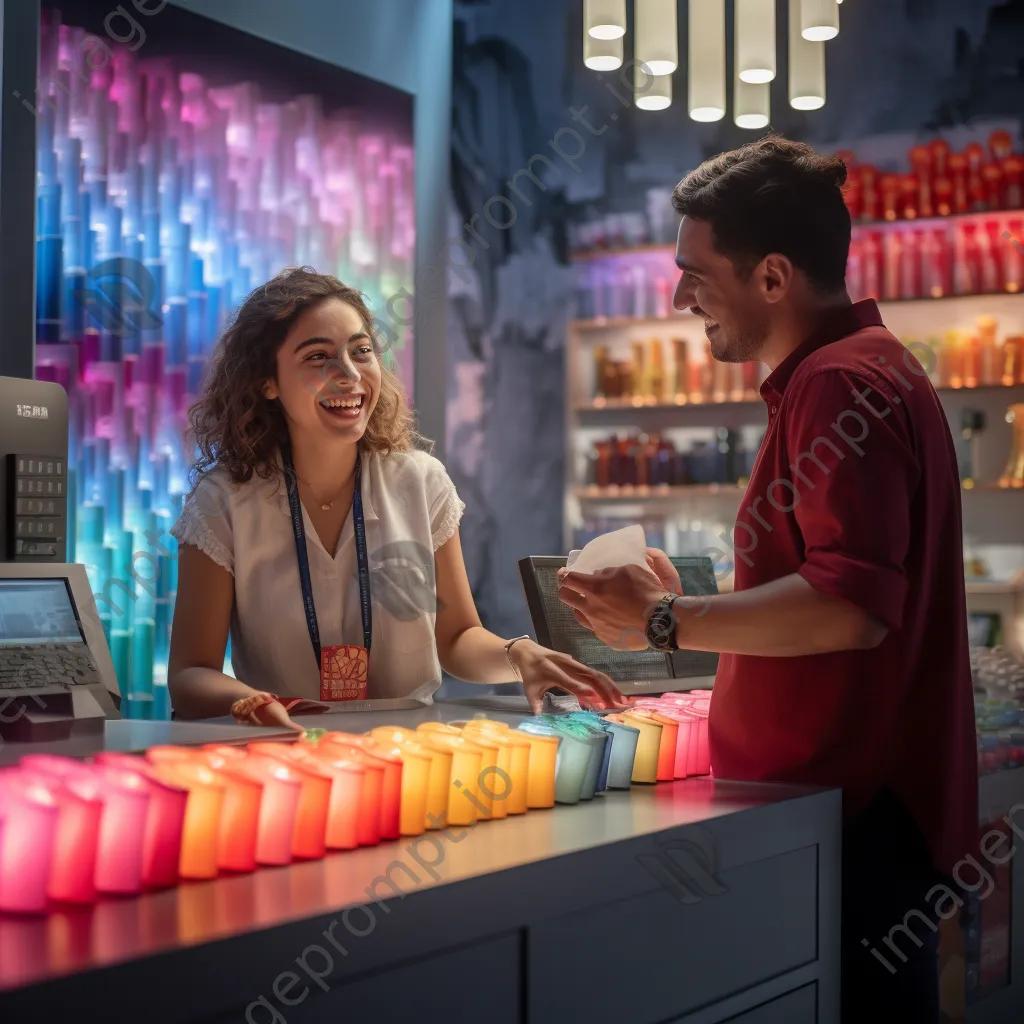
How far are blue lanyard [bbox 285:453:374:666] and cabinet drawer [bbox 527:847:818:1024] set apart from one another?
1.05 meters

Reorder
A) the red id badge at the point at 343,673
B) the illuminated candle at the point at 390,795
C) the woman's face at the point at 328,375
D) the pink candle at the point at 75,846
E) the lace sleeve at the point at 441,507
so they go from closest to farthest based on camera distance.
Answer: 1. the pink candle at the point at 75,846
2. the illuminated candle at the point at 390,795
3. the red id badge at the point at 343,673
4. the woman's face at the point at 328,375
5. the lace sleeve at the point at 441,507

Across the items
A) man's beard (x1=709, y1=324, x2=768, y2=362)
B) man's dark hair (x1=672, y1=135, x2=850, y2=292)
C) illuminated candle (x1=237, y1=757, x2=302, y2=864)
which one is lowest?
illuminated candle (x1=237, y1=757, x2=302, y2=864)

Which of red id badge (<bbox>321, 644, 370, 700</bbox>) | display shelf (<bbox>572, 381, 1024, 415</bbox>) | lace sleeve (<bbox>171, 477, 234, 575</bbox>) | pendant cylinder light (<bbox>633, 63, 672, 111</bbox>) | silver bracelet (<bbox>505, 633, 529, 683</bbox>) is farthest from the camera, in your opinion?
display shelf (<bbox>572, 381, 1024, 415</bbox>)

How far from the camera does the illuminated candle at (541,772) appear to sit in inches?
53.7

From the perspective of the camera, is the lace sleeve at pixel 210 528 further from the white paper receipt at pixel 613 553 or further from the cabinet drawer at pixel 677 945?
the cabinet drawer at pixel 677 945

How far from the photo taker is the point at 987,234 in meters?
5.63

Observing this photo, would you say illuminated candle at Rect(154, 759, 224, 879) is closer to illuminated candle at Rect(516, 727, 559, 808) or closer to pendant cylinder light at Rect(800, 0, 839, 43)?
illuminated candle at Rect(516, 727, 559, 808)

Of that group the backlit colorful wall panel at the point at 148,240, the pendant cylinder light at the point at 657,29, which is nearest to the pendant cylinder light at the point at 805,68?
the pendant cylinder light at the point at 657,29

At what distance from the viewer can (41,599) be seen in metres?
1.66

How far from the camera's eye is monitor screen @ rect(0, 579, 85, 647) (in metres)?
1.60

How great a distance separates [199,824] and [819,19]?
310cm

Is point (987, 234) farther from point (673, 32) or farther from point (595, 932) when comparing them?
point (595, 932)

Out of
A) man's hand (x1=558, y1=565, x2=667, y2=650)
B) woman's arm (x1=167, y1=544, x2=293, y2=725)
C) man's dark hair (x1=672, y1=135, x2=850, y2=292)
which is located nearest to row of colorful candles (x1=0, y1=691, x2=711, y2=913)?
man's hand (x1=558, y1=565, x2=667, y2=650)

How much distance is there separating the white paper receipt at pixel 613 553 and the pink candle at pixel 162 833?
0.62 meters
